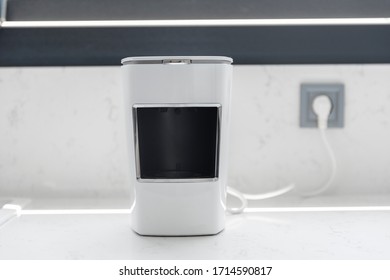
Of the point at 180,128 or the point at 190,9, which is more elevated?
the point at 190,9

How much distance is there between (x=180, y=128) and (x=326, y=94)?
1.29 ft

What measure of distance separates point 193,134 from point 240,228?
7.0 inches

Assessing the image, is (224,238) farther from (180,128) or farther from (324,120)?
(324,120)

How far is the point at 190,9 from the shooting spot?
3.32 ft

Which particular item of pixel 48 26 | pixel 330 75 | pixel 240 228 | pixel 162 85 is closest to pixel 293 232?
pixel 240 228

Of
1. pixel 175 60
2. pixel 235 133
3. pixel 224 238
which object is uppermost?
pixel 175 60

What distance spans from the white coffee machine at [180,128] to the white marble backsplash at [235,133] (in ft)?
0.88

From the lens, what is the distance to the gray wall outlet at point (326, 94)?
1.00 meters

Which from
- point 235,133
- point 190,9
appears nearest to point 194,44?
point 190,9

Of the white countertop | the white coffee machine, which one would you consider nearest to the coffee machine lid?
the white coffee machine

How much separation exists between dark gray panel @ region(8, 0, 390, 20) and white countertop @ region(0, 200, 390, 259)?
44 centimetres
